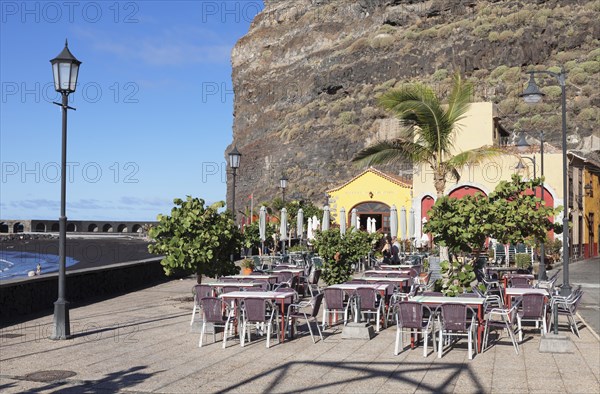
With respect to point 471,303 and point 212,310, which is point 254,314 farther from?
point 471,303

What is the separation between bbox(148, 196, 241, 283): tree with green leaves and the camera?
618 inches

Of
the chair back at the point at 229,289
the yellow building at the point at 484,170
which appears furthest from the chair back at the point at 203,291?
the yellow building at the point at 484,170

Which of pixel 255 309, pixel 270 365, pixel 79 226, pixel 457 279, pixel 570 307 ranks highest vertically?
pixel 79 226

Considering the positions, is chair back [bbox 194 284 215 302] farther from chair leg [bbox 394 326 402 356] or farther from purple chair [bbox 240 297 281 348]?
chair leg [bbox 394 326 402 356]

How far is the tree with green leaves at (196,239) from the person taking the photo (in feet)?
51.5

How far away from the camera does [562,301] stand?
1241 cm

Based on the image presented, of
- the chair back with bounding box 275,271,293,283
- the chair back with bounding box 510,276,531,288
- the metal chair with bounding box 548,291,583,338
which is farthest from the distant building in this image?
the metal chair with bounding box 548,291,583,338

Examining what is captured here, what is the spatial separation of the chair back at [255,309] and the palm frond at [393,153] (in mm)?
12804

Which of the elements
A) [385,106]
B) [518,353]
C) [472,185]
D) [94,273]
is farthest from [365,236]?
[472,185]

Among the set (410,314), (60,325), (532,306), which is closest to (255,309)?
(410,314)

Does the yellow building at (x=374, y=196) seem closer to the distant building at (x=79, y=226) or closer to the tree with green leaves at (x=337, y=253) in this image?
the tree with green leaves at (x=337, y=253)

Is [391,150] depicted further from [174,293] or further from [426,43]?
[426,43]

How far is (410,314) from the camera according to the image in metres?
10.7

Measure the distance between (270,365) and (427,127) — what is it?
14476 mm
